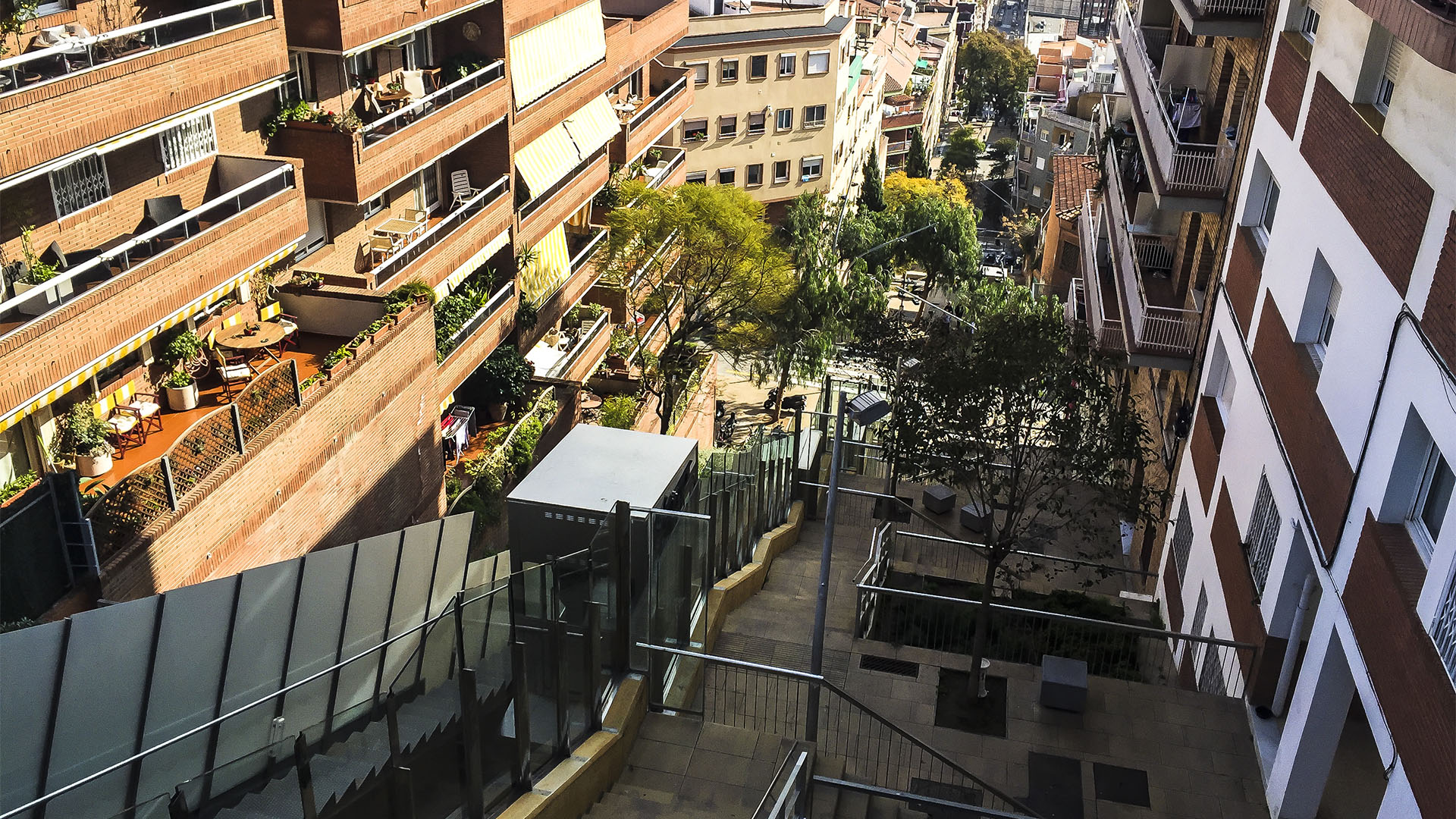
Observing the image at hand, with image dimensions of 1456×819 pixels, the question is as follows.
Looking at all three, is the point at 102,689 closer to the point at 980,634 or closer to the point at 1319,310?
the point at 980,634

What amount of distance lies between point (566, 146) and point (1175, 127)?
14213mm

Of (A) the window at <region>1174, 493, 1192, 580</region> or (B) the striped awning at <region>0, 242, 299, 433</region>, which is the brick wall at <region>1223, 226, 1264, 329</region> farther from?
(B) the striped awning at <region>0, 242, 299, 433</region>

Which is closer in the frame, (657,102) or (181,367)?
(181,367)

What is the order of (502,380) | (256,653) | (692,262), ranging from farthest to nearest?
(692,262), (502,380), (256,653)

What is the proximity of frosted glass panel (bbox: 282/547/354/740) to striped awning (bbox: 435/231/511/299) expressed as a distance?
41.9 feet

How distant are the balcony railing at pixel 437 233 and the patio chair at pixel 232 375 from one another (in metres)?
3.30

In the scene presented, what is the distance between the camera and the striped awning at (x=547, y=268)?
28.1 metres

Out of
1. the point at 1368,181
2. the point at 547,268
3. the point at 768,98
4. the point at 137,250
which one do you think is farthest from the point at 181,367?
the point at 768,98

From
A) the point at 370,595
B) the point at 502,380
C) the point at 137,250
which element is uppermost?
the point at 137,250

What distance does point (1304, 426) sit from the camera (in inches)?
550

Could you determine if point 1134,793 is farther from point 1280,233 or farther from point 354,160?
point 354,160

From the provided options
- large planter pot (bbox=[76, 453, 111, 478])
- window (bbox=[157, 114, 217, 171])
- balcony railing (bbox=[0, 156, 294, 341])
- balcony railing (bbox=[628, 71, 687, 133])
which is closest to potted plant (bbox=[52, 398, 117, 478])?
large planter pot (bbox=[76, 453, 111, 478])

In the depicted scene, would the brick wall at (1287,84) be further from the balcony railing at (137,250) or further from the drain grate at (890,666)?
the balcony railing at (137,250)

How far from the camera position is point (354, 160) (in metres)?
19.6
